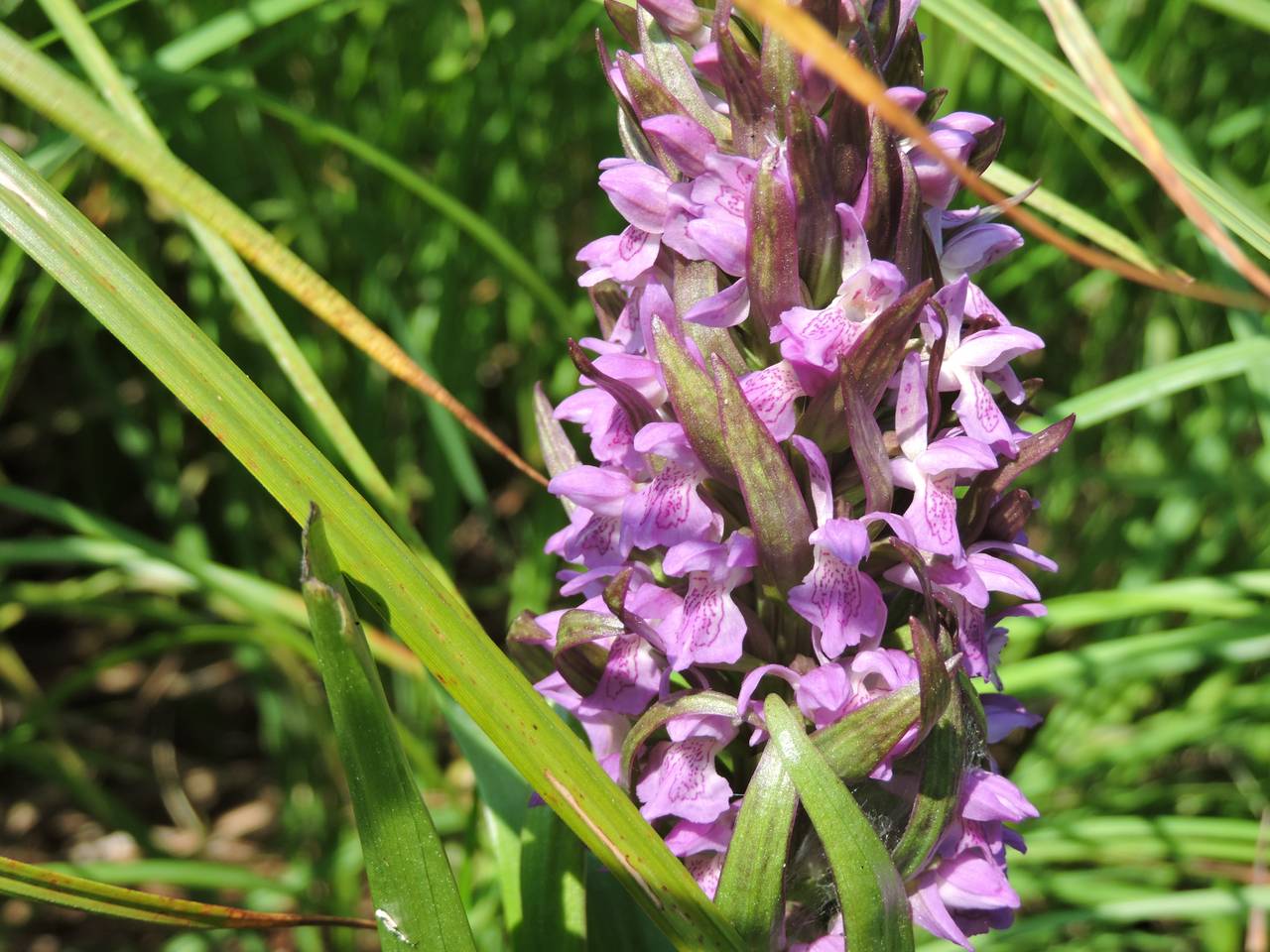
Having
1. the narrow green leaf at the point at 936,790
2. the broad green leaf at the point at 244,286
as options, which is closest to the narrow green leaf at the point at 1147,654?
the narrow green leaf at the point at 936,790

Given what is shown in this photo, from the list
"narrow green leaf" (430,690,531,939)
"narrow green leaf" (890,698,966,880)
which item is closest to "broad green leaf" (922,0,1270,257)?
"narrow green leaf" (890,698,966,880)

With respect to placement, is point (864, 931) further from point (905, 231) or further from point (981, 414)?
point (905, 231)

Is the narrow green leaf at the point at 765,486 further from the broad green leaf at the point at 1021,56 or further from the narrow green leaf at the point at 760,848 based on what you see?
the broad green leaf at the point at 1021,56

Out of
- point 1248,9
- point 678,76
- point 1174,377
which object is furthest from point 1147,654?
point 678,76

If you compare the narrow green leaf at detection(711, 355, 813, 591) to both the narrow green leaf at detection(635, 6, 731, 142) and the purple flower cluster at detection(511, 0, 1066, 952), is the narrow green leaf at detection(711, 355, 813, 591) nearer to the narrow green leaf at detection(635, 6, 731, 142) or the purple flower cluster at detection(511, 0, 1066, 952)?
the purple flower cluster at detection(511, 0, 1066, 952)

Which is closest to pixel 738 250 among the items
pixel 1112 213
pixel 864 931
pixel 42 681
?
pixel 864 931
